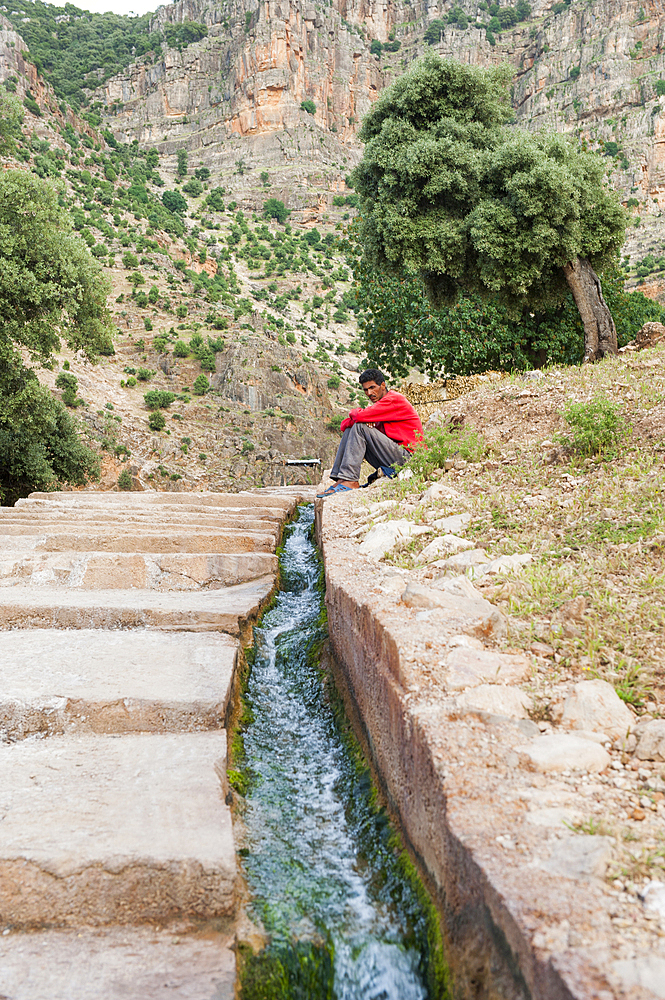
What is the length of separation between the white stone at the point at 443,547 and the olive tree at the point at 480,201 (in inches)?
334

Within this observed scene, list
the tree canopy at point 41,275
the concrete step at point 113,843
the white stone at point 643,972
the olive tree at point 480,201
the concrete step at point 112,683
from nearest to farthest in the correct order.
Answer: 1. the white stone at point 643,972
2. the concrete step at point 113,843
3. the concrete step at point 112,683
4. the olive tree at point 480,201
5. the tree canopy at point 41,275

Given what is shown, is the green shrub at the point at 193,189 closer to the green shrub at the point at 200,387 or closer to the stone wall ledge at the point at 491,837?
the green shrub at the point at 200,387

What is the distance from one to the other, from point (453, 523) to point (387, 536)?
0.40 m

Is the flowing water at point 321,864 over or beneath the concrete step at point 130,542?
beneath

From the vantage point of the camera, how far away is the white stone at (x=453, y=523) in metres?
3.68

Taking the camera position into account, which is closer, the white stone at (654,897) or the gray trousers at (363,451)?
the white stone at (654,897)

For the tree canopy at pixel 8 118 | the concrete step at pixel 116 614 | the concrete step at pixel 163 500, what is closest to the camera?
the concrete step at pixel 116 614

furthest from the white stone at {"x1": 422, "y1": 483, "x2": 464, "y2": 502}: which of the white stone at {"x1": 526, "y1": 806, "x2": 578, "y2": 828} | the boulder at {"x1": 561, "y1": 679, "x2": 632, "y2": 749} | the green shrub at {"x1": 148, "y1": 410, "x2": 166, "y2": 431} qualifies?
the green shrub at {"x1": 148, "y1": 410, "x2": 166, "y2": 431}

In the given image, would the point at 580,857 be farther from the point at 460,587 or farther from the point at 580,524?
the point at 580,524

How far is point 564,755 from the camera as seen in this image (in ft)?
5.49

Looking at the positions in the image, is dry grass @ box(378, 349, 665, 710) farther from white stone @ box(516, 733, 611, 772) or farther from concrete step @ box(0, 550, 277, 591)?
concrete step @ box(0, 550, 277, 591)

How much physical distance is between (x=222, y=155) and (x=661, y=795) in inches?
3574

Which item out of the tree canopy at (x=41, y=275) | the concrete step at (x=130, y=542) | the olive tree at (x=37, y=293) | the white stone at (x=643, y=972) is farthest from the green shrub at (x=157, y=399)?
the white stone at (x=643, y=972)

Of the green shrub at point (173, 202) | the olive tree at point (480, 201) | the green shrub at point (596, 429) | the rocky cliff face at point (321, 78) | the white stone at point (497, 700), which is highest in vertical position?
the rocky cliff face at point (321, 78)
